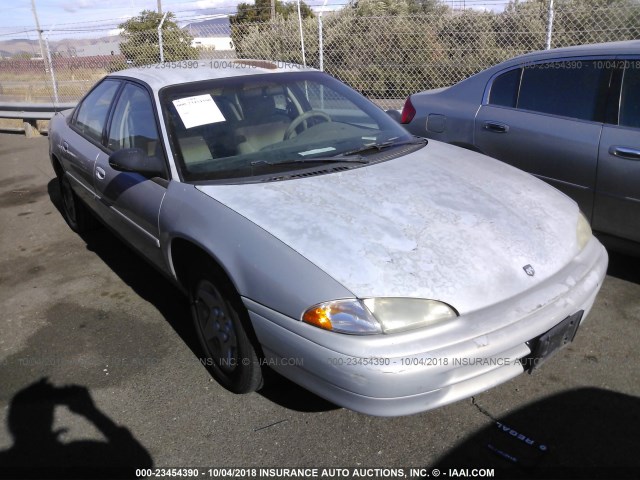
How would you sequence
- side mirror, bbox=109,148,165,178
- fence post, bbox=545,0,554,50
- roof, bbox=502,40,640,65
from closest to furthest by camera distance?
side mirror, bbox=109,148,165,178
roof, bbox=502,40,640,65
fence post, bbox=545,0,554,50

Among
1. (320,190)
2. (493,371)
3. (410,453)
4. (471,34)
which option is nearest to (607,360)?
(493,371)

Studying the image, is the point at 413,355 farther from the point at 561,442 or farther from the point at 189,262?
the point at 189,262

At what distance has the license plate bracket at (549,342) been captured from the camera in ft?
A: 7.74

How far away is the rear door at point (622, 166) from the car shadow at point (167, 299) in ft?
7.43

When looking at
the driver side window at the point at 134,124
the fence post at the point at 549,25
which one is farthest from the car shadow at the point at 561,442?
the fence post at the point at 549,25

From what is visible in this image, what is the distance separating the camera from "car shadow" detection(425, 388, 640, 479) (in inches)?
91.7

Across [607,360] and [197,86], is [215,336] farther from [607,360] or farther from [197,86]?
[607,360]

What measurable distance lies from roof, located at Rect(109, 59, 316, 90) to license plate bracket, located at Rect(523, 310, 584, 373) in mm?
2399

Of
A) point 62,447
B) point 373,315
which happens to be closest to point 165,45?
point 62,447

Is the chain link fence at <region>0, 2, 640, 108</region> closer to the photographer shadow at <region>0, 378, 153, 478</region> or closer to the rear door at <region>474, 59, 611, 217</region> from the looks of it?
the rear door at <region>474, 59, 611, 217</region>

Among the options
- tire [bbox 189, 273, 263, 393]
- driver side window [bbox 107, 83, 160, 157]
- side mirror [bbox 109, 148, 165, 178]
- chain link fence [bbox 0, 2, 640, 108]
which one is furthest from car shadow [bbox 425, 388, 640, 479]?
chain link fence [bbox 0, 2, 640, 108]

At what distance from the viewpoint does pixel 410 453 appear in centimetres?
246

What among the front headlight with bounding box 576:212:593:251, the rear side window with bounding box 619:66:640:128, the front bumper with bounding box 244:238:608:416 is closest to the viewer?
the front bumper with bounding box 244:238:608:416

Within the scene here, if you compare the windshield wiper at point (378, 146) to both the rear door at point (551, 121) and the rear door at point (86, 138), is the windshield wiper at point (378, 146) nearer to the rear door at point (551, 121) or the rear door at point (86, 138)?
the rear door at point (551, 121)
